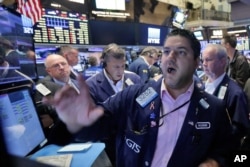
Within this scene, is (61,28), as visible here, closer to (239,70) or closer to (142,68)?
(142,68)

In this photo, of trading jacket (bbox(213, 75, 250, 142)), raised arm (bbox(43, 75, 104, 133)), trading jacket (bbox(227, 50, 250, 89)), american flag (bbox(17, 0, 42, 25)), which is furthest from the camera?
american flag (bbox(17, 0, 42, 25))

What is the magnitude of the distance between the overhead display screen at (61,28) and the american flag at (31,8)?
9.1 inches

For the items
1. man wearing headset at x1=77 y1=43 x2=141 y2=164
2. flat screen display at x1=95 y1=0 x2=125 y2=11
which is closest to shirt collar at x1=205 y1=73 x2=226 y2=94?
man wearing headset at x1=77 y1=43 x2=141 y2=164

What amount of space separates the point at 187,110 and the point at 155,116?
17 cm

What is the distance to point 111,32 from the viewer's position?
19.7 ft

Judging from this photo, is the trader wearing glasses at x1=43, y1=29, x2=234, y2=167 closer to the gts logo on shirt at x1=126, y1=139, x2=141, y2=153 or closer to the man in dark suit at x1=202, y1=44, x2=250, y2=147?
the gts logo on shirt at x1=126, y1=139, x2=141, y2=153

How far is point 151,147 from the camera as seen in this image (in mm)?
1299

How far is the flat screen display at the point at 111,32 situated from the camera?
5.44m

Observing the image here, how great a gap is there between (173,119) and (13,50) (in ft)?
3.49

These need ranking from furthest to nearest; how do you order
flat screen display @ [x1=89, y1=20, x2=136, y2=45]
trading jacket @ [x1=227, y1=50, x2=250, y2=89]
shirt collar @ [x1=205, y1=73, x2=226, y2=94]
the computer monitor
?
1. flat screen display @ [x1=89, y1=20, x2=136, y2=45]
2. trading jacket @ [x1=227, y1=50, x2=250, y2=89]
3. shirt collar @ [x1=205, y1=73, x2=226, y2=94]
4. the computer monitor

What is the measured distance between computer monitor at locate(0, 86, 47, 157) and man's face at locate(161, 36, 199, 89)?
705mm

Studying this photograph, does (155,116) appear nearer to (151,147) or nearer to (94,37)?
(151,147)

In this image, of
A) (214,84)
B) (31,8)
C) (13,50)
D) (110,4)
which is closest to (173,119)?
(214,84)

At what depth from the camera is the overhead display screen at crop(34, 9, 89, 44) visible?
4.32m
